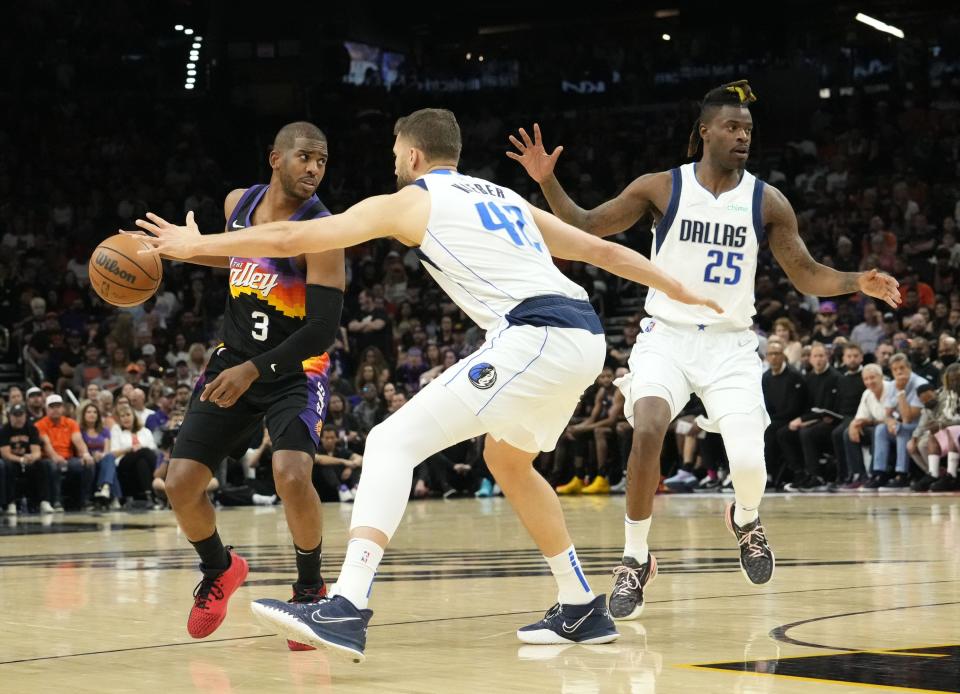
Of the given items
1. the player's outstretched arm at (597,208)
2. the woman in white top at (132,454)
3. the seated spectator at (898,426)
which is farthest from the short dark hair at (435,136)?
the woman in white top at (132,454)

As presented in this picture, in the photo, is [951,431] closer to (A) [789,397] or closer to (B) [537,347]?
(A) [789,397]

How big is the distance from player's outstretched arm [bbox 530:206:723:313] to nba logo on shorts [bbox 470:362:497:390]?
19.7 inches

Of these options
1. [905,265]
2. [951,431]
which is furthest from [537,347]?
[905,265]

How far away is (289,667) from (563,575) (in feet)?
3.63

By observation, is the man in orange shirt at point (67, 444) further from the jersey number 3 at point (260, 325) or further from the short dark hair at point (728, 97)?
the short dark hair at point (728, 97)

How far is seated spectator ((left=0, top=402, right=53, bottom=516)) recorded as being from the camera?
50.5 feet

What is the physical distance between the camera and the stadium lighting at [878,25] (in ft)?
88.3

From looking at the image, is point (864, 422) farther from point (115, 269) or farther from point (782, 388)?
point (115, 269)

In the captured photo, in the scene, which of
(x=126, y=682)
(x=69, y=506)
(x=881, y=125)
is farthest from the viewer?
(x=881, y=125)

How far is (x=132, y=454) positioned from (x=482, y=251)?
12439mm

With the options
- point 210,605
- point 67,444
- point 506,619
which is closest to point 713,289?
point 506,619

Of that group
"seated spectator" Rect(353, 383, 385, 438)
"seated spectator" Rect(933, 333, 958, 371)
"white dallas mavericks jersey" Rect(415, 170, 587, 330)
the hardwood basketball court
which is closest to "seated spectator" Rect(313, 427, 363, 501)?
"seated spectator" Rect(353, 383, 385, 438)

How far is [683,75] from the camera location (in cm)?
2620

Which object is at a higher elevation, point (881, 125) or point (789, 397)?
point (881, 125)
